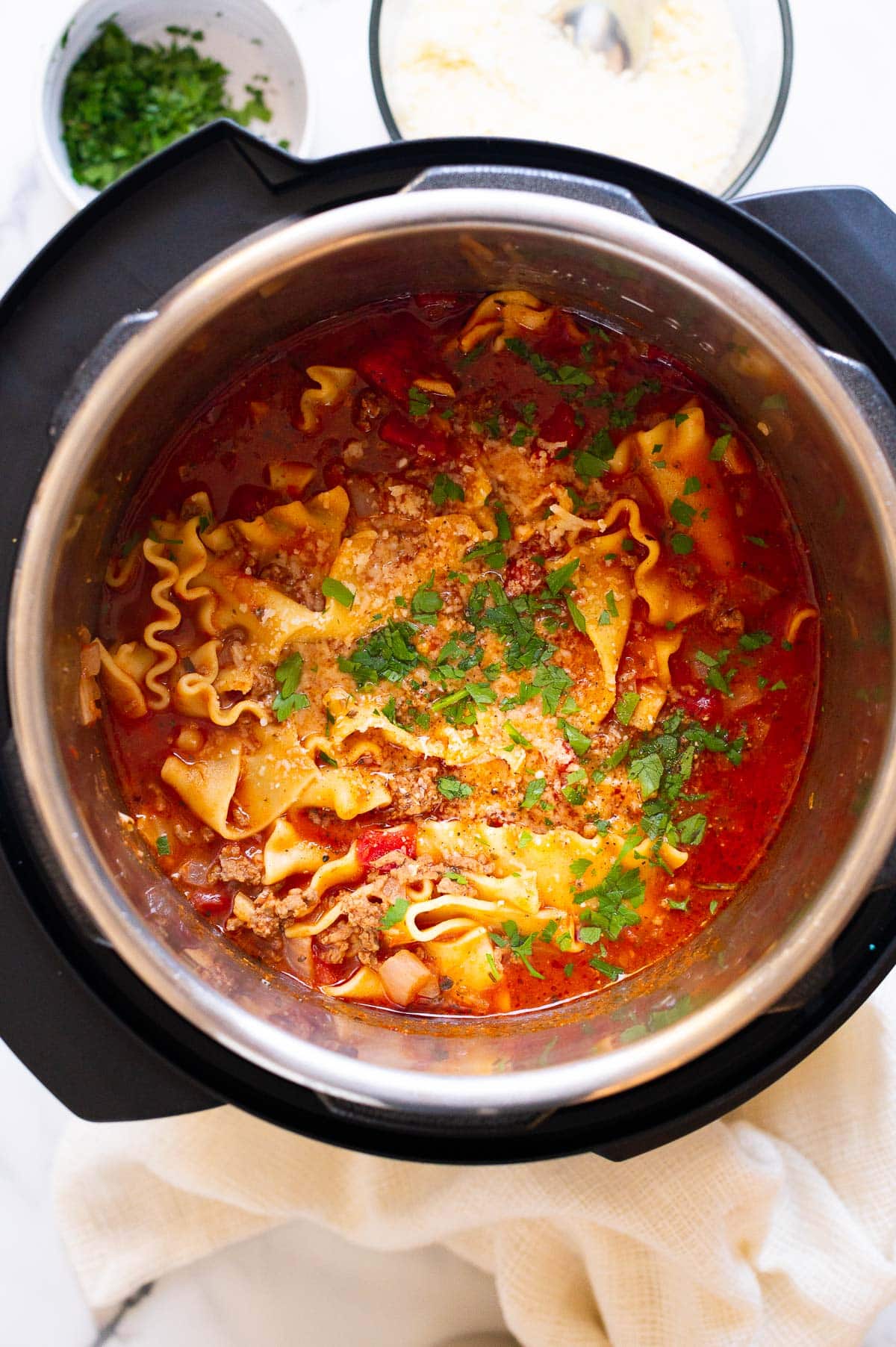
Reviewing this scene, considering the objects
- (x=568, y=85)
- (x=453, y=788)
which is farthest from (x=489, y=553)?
(x=568, y=85)

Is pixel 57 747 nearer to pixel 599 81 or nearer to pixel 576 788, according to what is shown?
pixel 576 788

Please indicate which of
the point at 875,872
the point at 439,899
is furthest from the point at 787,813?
the point at 439,899

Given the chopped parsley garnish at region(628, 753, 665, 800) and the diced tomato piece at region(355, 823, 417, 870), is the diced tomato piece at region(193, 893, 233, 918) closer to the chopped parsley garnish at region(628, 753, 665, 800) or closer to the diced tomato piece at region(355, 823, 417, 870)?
the diced tomato piece at region(355, 823, 417, 870)

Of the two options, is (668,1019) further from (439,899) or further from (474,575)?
(474,575)

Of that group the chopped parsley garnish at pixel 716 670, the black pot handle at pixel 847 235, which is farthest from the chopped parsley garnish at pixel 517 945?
the black pot handle at pixel 847 235

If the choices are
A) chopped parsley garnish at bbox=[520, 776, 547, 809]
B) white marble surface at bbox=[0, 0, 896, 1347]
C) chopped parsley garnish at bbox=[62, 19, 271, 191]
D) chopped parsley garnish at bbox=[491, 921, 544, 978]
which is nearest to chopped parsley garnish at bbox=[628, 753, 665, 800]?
chopped parsley garnish at bbox=[520, 776, 547, 809]

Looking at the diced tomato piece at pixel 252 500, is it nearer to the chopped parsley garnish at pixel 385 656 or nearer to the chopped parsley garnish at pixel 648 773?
the chopped parsley garnish at pixel 385 656
